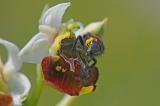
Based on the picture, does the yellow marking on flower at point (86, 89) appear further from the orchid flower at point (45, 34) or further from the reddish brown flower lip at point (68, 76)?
the orchid flower at point (45, 34)

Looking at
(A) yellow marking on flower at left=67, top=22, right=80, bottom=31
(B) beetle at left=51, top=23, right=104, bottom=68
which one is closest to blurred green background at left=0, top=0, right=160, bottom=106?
(A) yellow marking on flower at left=67, top=22, right=80, bottom=31

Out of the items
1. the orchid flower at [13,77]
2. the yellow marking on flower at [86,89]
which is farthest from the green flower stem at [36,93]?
the yellow marking on flower at [86,89]

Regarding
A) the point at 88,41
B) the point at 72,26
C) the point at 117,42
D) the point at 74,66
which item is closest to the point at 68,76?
the point at 74,66

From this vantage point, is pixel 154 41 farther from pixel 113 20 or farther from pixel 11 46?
pixel 11 46

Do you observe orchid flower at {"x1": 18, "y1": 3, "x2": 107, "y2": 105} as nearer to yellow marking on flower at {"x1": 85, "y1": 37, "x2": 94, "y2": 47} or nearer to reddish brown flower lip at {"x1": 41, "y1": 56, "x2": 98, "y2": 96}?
reddish brown flower lip at {"x1": 41, "y1": 56, "x2": 98, "y2": 96}

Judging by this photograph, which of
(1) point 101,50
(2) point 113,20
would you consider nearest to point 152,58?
(2) point 113,20

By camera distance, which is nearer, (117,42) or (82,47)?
(82,47)

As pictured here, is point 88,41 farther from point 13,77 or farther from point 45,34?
point 13,77
